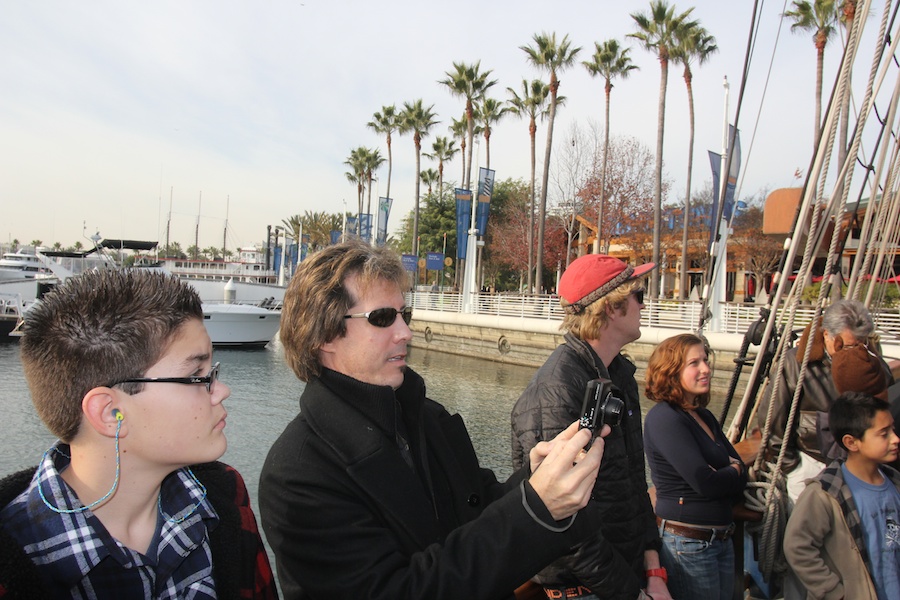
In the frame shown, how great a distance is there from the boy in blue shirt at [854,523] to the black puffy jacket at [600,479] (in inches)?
28.9

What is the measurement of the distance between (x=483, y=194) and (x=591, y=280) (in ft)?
91.1

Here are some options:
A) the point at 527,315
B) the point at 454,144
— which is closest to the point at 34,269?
the point at 454,144

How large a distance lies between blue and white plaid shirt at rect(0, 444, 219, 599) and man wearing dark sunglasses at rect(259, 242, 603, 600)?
0.19m

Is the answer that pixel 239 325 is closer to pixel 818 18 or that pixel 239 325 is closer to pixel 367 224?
pixel 367 224

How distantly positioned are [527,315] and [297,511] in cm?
2393

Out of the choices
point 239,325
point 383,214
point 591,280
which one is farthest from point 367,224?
point 591,280

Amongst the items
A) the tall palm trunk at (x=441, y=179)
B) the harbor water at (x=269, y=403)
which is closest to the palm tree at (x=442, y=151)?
the tall palm trunk at (x=441, y=179)

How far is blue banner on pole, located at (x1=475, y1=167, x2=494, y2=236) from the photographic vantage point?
29703mm

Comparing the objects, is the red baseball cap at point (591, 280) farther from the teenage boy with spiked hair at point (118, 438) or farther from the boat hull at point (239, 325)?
the boat hull at point (239, 325)

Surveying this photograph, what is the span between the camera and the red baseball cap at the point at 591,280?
2611mm

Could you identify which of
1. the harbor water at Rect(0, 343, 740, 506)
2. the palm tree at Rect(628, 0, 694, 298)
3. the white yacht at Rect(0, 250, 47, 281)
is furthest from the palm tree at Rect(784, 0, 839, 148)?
the white yacht at Rect(0, 250, 47, 281)

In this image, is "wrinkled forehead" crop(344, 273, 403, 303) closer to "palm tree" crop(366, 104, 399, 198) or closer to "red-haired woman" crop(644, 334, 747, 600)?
"red-haired woman" crop(644, 334, 747, 600)

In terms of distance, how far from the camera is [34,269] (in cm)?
5009

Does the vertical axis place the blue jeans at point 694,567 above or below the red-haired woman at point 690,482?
below
